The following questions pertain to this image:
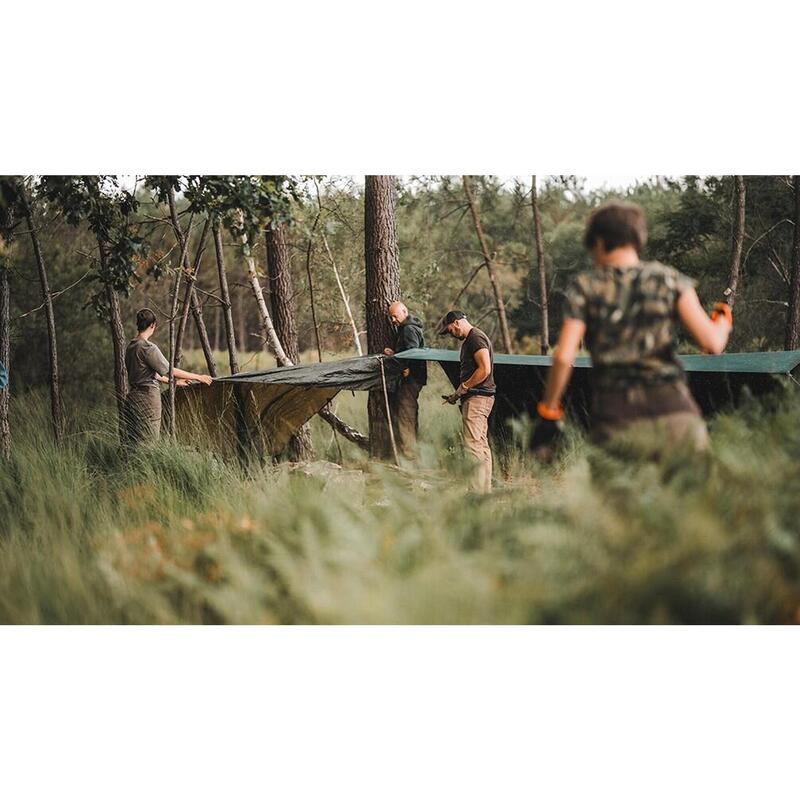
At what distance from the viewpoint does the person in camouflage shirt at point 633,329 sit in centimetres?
271

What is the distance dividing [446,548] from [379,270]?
3402 mm

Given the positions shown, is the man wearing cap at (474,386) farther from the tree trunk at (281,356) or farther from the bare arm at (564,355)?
the bare arm at (564,355)

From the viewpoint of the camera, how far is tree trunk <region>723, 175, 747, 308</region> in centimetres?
455

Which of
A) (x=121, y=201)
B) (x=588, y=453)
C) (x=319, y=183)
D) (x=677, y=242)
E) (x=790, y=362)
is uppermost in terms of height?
(x=319, y=183)

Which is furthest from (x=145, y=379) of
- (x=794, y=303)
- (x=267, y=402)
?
(x=794, y=303)

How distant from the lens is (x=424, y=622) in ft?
9.36

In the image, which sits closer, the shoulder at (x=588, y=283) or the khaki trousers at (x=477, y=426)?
the shoulder at (x=588, y=283)

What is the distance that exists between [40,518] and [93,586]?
90 cm

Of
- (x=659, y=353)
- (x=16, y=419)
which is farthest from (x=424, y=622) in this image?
(x=16, y=419)

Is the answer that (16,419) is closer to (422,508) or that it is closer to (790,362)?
(422,508)

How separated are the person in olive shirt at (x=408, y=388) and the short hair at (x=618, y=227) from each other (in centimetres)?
239

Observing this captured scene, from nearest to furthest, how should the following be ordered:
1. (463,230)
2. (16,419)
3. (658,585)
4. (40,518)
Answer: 1. (658,585)
2. (40,518)
3. (16,419)
4. (463,230)

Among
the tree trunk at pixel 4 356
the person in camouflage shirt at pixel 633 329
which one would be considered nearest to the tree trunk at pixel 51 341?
the tree trunk at pixel 4 356

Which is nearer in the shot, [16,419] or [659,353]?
[659,353]
